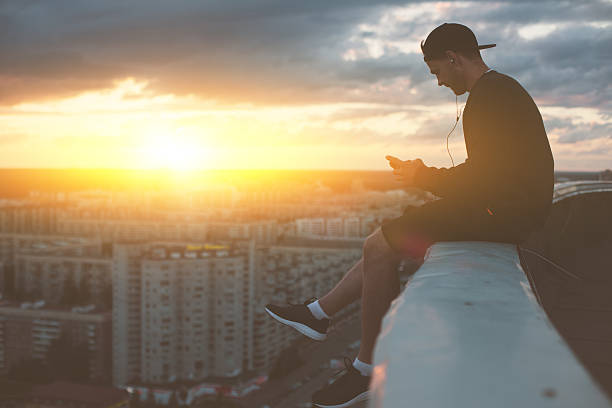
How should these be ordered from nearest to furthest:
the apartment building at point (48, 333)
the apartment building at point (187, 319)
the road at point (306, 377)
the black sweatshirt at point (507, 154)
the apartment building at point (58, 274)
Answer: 1. the black sweatshirt at point (507, 154)
2. the road at point (306, 377)
3. the apartment building at point (187, 319)
4. the apartment building at point (48, 333)
5. the apartment building at point (58, 274)

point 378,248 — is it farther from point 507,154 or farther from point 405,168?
point 507,154

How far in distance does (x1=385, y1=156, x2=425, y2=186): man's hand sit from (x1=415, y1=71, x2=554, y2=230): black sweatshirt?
13 centimetres

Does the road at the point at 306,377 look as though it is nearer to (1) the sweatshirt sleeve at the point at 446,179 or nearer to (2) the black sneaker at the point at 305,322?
(2) the black sneaker at the point at 305,322

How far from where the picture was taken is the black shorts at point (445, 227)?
1271 mm

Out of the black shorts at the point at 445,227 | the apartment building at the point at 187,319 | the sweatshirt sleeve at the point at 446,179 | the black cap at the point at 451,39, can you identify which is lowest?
the apartment building at the point at 187,319

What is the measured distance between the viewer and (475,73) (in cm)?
138

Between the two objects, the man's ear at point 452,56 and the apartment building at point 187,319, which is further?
the apartment building at point 187,319

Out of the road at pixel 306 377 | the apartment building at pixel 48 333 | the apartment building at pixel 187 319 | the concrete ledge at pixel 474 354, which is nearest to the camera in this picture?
the concrete ledge at pixel 474 354

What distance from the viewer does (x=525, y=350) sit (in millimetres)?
503

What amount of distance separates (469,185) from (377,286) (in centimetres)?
31

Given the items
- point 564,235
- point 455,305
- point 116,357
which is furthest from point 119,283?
point 455,305

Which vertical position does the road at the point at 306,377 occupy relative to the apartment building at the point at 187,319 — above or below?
below

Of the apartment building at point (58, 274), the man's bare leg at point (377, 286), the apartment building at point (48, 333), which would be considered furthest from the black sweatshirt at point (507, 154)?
the apartment building at point (58, 274)

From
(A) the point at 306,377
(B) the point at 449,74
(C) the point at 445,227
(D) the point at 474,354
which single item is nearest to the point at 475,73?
(B) the point at 449,74
